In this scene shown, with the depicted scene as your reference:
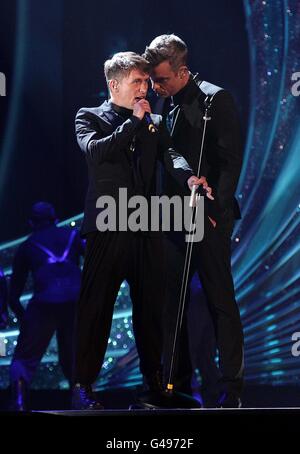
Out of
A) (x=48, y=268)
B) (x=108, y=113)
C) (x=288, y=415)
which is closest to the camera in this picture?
(x=288, y=415)

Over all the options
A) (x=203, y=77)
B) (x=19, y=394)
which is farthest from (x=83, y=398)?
(x=203, y=77)

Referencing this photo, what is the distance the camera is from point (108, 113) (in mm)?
3734

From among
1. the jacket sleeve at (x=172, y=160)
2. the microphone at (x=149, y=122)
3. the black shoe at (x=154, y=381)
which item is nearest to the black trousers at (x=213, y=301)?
the black shoe at (x=154, y=381)

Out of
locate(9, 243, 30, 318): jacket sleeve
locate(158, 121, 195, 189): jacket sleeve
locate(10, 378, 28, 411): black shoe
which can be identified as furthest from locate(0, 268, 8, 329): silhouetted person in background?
locate(158, 121, 195, 189): jacket sleeve

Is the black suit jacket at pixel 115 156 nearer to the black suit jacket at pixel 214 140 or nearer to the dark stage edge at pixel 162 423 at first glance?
the black suit jacket at pixel 214 140

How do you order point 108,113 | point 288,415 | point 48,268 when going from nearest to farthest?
point 288,415, point 108,113, point 48,268

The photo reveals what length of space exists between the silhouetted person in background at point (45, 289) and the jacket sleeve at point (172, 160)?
2.70 feet

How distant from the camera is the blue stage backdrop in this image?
4.38 m

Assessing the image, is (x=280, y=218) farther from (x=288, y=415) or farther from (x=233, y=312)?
(x=288, y=415)

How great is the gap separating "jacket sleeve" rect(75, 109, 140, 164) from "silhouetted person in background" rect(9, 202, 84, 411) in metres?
0.76

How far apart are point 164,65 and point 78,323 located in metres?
1.18

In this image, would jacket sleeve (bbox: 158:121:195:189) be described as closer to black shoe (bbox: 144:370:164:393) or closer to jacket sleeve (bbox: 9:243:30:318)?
black shoe (bbox: 144:370:164:393)

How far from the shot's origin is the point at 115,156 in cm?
369

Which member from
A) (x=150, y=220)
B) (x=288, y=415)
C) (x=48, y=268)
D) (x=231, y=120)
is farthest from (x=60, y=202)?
(x=288, y=415)
